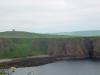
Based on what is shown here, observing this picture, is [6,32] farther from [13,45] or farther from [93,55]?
[93,55]

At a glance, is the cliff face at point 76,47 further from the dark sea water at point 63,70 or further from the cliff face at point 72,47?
the dark sea water at point 63,70

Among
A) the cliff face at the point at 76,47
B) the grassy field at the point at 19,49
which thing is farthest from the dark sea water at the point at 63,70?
the cliff face at the point at 76,47

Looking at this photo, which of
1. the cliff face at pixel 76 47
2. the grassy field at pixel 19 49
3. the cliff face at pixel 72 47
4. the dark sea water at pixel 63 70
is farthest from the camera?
the cliff face at pixel 76 47

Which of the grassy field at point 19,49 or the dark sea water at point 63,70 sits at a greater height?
the dark sea water at point 63,70

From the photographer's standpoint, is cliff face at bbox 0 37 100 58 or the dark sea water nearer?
the dark sea water

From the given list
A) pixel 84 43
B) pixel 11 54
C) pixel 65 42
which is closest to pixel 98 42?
pixel 84 43

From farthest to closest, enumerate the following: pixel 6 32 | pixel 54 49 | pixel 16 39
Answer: pixel 6 32
pixel 16 39
pixel 54 49

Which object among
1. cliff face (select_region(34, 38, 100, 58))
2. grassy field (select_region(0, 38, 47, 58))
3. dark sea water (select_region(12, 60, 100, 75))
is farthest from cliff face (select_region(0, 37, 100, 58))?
dark sea water (select_region(12, 60, 100, 75))

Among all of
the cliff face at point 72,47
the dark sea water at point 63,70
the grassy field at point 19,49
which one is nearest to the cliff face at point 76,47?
the cliff face at point 72,47

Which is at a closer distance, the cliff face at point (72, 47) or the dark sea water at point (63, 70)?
the dark sea water at point (63, 70)

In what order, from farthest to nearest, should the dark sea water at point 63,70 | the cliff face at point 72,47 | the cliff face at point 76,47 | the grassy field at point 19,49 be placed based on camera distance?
the cliff face at point 76,47 → the cliff face at point 72,47 → the grassy field at point 19,49 → the dark sea water at point 63,70

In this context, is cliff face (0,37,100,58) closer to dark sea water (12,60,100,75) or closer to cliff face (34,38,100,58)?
cliff face (34,38,100,58)
